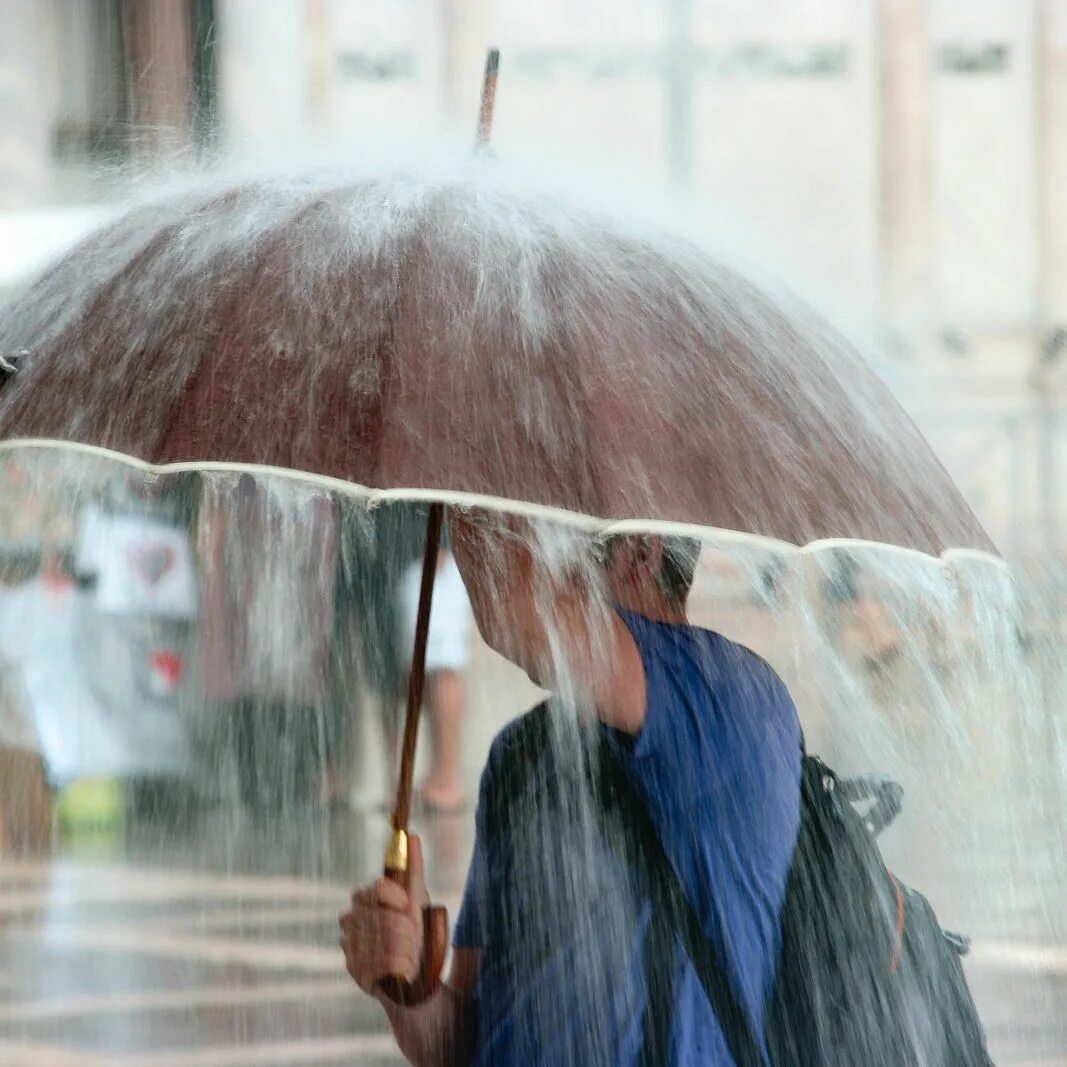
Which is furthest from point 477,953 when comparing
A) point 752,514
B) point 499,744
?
point 752,514

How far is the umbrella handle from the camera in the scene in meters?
1.61

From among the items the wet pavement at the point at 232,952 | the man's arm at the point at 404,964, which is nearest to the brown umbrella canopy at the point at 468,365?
the man's arm at the point at 404,964

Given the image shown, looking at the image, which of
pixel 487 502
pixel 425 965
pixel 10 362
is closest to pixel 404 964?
pixel 425 965

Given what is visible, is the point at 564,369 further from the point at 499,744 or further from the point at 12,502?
the point at 12,502

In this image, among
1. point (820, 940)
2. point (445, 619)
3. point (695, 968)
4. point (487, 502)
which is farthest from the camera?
point (445, 619)

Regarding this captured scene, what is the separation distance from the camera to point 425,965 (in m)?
1.61

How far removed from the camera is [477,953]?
1642mm

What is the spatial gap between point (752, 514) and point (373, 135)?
0.70 metres


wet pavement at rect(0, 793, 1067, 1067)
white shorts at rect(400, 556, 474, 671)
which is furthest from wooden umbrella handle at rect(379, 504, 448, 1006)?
white shorts at rect(400, 556, 474, 671)

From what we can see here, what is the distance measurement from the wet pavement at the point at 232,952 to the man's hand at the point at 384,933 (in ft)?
7.64

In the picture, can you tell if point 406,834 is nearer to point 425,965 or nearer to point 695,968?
point 425,965

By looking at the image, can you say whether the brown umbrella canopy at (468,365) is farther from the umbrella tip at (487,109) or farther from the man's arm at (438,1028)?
the man's arm at (438,1028)

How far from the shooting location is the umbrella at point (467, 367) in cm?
135

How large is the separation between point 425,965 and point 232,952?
318 cm
